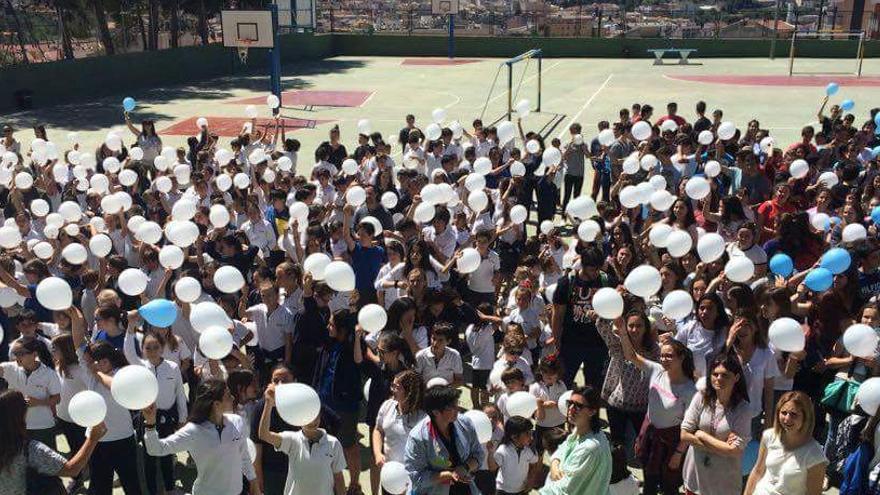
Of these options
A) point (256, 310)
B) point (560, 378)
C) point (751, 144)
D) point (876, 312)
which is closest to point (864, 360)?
point (876, 312)

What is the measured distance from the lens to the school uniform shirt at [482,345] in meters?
6.35

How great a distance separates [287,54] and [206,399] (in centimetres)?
3595

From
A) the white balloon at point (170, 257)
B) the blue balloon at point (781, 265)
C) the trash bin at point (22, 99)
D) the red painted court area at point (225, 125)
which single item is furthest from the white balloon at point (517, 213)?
the trash bin at point (22, 99)

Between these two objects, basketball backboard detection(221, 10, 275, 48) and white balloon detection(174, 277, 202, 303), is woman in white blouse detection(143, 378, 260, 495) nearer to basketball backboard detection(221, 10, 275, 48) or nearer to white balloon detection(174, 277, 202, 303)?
white balloon detection(174, 277, 202, 303)

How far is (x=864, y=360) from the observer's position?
523cm

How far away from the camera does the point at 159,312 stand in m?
5.20

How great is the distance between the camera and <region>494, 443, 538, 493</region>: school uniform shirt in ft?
16.4

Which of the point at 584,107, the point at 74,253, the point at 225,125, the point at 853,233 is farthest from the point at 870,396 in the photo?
the point at 584,107

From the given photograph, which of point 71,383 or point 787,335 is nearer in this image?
point 787,335

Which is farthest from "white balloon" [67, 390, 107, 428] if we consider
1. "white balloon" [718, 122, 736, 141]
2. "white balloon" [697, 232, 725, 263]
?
"white balloon" [718, 122, 736, 141]

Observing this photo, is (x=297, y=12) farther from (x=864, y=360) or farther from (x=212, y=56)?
(x=864, y=360)

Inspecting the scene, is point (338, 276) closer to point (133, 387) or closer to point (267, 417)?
point (267, 417)

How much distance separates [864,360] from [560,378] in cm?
194

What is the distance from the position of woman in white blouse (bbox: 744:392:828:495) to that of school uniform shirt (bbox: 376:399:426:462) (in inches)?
76.2
